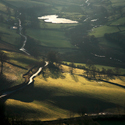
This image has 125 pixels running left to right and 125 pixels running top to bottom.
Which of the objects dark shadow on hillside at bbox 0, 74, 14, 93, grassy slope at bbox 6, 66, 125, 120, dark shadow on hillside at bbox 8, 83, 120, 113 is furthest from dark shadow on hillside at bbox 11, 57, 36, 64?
dark shadow on hillside at bbox 8, 83, 120, 113

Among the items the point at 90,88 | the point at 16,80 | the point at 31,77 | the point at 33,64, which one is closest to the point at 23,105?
the point at 16,80

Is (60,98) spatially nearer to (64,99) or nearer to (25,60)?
(64,99)

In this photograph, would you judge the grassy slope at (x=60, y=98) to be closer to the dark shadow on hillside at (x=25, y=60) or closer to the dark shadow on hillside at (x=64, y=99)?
the dark shadow on hillside at (x=64, y=99)

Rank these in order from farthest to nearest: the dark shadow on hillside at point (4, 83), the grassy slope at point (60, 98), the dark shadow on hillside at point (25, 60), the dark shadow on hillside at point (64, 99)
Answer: the dark shadow on hillside at point (25, 60) < the dark shadow on hillside at point (4, 83) < the dark shadow on hillside at point (64, 99) < the grassy slope at point (60, 98)

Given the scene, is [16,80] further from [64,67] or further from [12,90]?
[64,67]

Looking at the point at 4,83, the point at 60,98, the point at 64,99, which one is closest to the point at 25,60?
the point at 4,83

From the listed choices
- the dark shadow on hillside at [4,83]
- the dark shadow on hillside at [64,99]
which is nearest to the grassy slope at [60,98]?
the dark shadow on hillside at [64,99]

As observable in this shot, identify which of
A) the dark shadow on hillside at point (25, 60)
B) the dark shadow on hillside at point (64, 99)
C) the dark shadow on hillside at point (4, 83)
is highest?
the dark shadow on hillside at point (25, 60)

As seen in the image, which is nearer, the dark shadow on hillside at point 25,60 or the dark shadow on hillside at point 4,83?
the dark shadow on hillside at point 4,83

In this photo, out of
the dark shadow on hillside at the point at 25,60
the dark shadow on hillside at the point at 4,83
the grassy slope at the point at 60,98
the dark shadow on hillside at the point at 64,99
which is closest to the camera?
the grassy slope at the point at 60,98
